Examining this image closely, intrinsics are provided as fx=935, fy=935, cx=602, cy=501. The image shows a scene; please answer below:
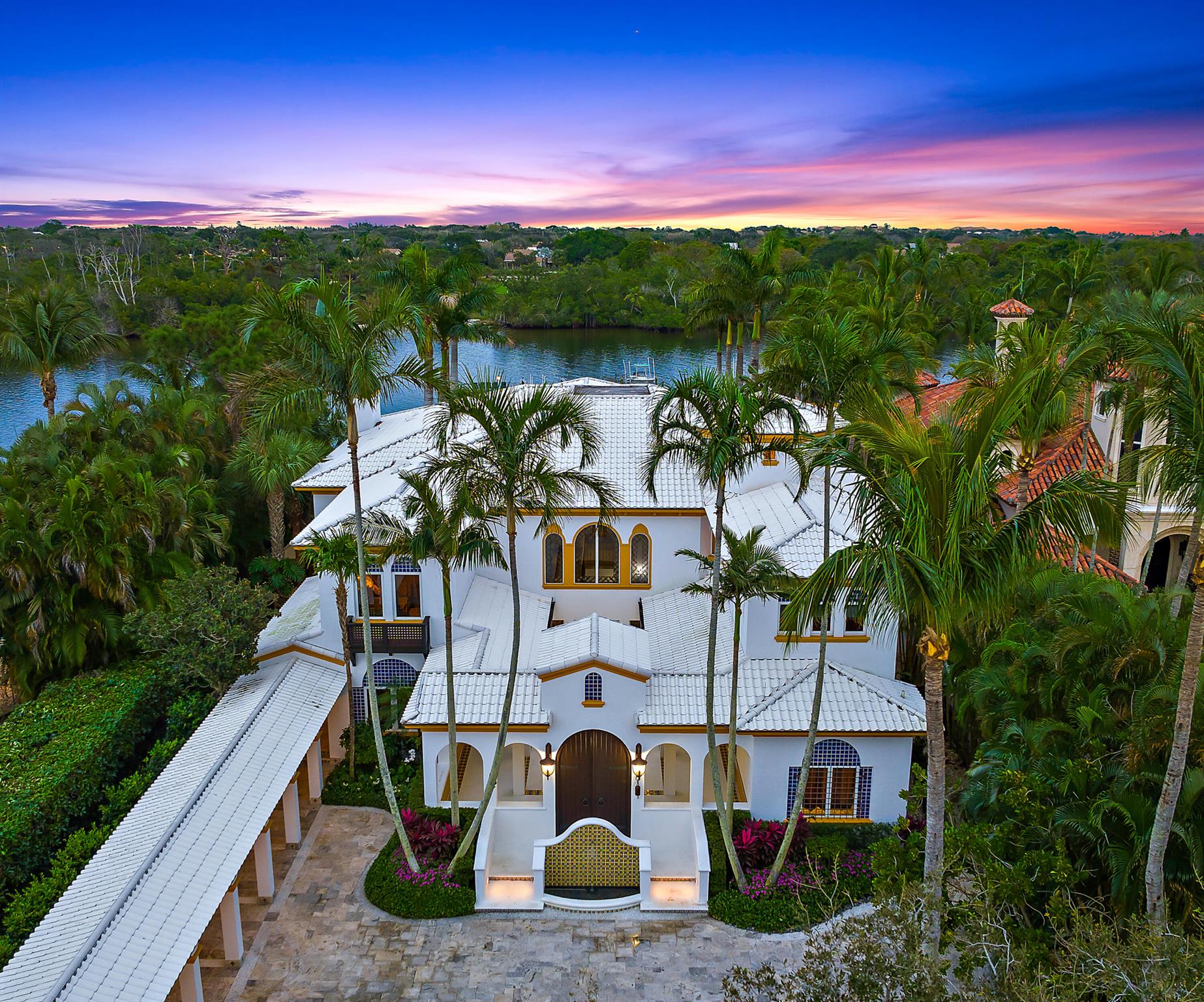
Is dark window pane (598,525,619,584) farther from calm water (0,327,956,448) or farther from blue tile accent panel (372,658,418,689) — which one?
calm water (0,327,956,448)

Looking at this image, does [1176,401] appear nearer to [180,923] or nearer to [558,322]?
[180,923]

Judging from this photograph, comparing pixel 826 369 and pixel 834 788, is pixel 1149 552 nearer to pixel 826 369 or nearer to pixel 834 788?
pixel 834 788

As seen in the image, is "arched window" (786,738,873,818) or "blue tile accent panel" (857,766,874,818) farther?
"blue tile accent panel" (857,766,874,818)

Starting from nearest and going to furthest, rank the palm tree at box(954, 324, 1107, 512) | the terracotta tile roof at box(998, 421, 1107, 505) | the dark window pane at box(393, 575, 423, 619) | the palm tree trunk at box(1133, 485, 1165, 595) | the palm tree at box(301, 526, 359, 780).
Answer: the palm tree at box(954, 324, 1107, 512)
the palm tree trunk at box(1133, 485, 1165, 595)
the palm tree at box(301, 526, 359, 780)
the dark window pane at box(393, 575, 423, 619)
the terracotta tile roof at box(998, 421, 1107, 505)

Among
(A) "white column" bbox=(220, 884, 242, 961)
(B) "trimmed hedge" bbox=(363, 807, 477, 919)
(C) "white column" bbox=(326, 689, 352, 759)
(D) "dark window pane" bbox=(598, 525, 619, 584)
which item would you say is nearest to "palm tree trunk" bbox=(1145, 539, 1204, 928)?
(B) "trimmed hedge" bbox=(363, 807, 477, 919)

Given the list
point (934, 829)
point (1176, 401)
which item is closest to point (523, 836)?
point (934, 829)

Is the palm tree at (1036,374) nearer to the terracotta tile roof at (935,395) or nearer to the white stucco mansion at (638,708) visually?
the white stucco mansion at (638,708)

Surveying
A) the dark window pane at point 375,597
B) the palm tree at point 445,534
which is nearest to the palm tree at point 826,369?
the palm tree at point 445,534
